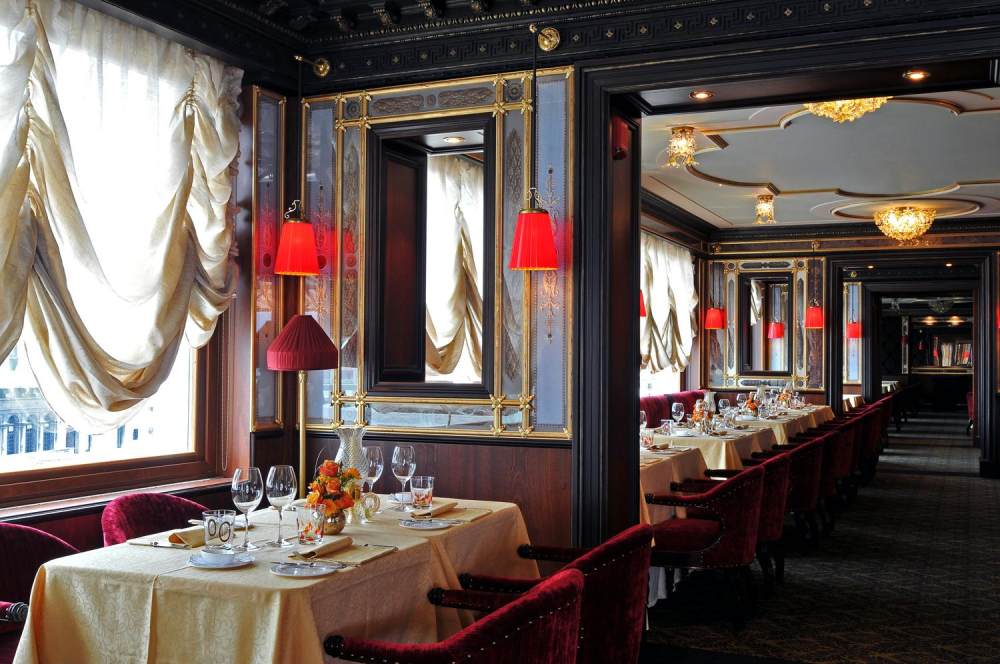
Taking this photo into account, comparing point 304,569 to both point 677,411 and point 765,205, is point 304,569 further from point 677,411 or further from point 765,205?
point 765,205

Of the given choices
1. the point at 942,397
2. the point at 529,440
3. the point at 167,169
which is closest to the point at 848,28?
the point at 529,440

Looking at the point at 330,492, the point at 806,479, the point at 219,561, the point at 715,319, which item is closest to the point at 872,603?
the point at 806,479

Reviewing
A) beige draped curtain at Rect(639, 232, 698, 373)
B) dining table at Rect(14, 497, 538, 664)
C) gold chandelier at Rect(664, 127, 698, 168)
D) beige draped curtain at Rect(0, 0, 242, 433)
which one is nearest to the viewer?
dining table at Rect(14, 497, 538, 664)

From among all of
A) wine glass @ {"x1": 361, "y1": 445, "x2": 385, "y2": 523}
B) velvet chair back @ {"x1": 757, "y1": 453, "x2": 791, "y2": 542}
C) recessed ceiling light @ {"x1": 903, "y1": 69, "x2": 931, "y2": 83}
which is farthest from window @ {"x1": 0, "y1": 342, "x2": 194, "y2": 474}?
recessed ceiling light @ {"x1": 903, "y1": 69, "x2": 931, "y2": 83}

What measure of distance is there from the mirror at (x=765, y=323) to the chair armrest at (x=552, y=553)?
1039cm

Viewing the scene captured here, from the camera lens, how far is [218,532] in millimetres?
2848

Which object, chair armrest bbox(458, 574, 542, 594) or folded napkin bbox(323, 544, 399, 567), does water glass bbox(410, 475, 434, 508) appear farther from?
folded napkin bbox(323, 544, 399, 567)

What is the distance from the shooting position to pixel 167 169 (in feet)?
14.4

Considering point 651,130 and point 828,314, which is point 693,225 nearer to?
point 828,314

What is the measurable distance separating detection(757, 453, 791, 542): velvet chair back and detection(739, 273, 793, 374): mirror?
826 cm

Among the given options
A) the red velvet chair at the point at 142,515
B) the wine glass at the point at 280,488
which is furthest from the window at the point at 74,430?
the wine glass at the point at 280,488

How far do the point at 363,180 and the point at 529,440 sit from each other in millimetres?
1664

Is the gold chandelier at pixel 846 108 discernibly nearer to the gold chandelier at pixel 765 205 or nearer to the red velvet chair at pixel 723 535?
the red velvet chair at pixel 723 535

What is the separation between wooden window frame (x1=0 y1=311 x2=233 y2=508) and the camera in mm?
3914
